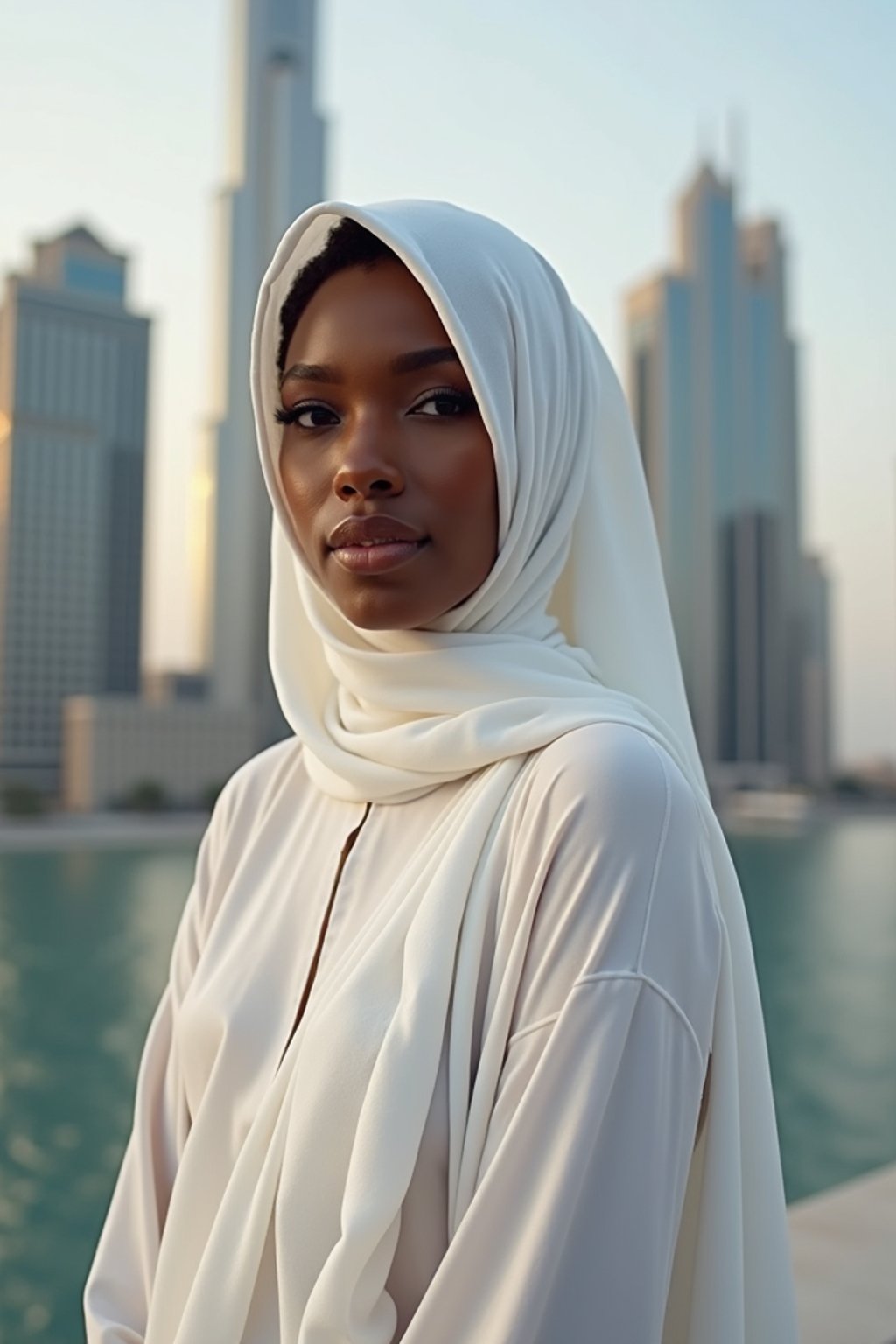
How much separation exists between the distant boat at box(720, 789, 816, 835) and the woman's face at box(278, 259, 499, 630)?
3151 centimetres

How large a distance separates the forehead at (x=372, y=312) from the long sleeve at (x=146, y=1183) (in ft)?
1.55

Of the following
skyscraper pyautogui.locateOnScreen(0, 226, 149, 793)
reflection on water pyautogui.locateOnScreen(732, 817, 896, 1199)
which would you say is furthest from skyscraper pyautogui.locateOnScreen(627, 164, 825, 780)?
reflection on water pyautogui.locateOnScreen(732, 817, 896, 1199)

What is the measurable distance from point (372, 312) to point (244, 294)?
4805 cm

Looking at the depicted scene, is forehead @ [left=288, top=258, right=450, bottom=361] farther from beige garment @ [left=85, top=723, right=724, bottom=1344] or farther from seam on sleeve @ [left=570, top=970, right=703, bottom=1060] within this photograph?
seam on sleeve @ [left=570, top=970, right=703, bottom=1060]

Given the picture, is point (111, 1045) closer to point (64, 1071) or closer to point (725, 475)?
point (64, 1071)

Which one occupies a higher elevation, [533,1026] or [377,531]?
[377,531]

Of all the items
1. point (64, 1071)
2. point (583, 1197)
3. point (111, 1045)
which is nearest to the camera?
point (583, 1197)

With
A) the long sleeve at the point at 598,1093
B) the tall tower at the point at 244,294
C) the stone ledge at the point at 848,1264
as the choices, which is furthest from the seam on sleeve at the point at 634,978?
the tall tower at the point at 244,294

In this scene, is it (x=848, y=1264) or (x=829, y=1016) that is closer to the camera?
(x=848, y=1264)

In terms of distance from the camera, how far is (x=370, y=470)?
2.48ft

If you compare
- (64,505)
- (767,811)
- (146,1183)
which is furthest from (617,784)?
(64,505)

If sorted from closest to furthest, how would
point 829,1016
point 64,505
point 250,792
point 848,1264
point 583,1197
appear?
point 583,1197 → point 250,792 → point 848,1264 → point 829,1016 → point 64,505

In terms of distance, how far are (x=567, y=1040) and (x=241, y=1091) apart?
30 cm

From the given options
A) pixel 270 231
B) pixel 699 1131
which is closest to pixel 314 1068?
pixel 699 1131
